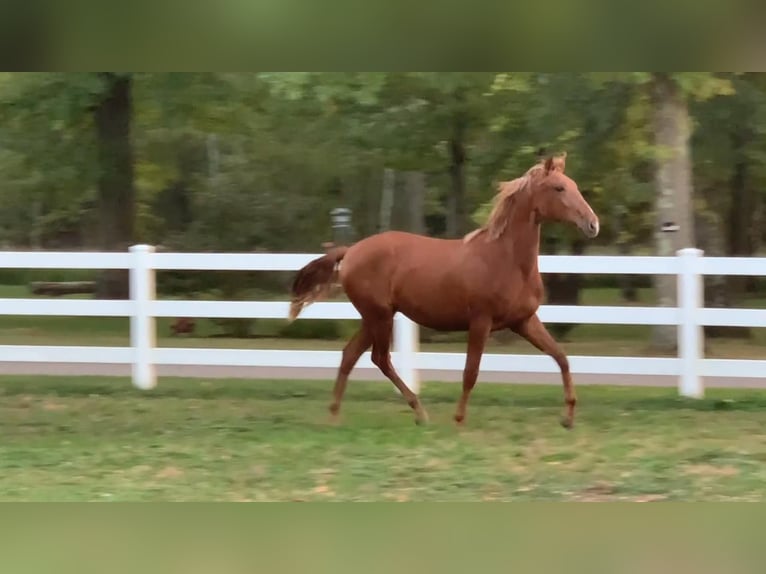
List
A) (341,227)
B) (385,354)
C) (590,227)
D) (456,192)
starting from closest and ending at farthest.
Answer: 1. (590,227)
2. (385,354)
3. (456,192)
4. (341,227)

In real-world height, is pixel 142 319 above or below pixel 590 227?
below

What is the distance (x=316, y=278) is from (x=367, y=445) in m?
1.02

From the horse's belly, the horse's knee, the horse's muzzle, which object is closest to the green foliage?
the horse's muzzle

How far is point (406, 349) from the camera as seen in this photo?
569 centimetres

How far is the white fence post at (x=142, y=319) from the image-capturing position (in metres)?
6.05

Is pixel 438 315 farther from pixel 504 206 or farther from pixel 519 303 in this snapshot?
pixel 504 206

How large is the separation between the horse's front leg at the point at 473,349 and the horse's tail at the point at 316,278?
854 millimetres

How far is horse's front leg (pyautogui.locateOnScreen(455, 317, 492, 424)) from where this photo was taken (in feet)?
14.6

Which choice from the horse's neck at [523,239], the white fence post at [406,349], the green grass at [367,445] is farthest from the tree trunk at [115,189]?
the horse's neck at [523,239]

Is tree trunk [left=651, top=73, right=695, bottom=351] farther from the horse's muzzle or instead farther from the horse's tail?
the horse's tail

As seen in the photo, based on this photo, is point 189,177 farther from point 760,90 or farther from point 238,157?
point 760,90

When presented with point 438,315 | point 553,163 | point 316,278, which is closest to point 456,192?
point 316,278

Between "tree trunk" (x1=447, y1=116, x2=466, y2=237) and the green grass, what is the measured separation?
348cm

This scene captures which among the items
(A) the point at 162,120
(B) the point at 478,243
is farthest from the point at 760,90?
(A) the point at 162,120
